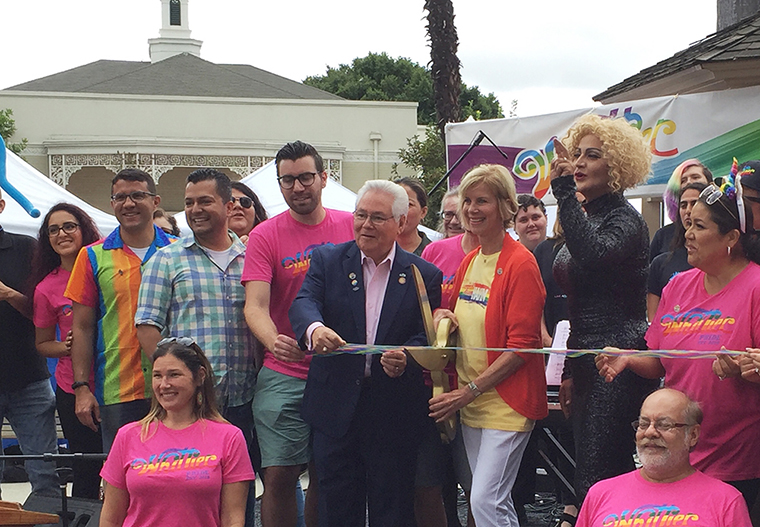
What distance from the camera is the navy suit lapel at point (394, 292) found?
179 inches

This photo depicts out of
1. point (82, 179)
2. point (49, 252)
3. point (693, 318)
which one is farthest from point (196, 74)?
point (693, 318)

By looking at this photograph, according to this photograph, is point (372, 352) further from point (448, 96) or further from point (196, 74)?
point (196, 74)

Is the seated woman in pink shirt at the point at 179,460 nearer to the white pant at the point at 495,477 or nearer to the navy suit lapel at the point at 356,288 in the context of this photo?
the navy suit lapel at the point at 356,288

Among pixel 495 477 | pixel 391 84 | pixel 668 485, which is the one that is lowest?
pixel 495 477

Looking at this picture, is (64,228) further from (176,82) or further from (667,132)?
(176,82)

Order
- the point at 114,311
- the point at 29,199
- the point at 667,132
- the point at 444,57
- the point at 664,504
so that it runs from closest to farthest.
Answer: the point at 664,504 < the point at 114,311 < the point at 667,132 < the point at 29,199 < the point at 444,57

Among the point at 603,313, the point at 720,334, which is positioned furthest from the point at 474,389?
the point at 720,334

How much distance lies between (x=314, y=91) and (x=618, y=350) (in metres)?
42.8

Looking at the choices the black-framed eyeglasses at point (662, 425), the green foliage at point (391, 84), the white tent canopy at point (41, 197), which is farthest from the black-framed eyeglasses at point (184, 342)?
the green foliage at point (391, 84)

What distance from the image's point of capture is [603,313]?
4.24 m

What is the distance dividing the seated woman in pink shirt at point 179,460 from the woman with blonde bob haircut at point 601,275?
1535mm

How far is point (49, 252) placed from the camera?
20.1 feet

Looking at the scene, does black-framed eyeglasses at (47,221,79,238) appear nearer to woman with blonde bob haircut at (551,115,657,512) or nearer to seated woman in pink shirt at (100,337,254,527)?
seated woman in pink shirt at (100,337,254,527)

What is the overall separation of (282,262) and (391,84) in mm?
52646
